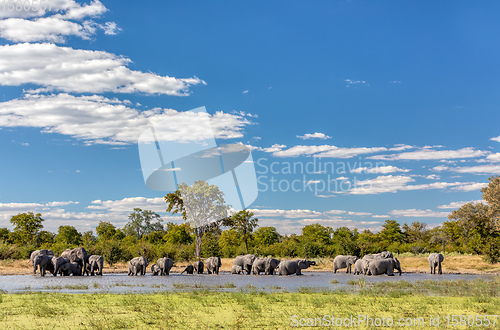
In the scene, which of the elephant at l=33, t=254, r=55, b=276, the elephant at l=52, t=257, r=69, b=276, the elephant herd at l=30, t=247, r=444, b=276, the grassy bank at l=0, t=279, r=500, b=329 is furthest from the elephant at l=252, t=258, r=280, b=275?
the grassy bank at l=0, t=279, r=500, b=329

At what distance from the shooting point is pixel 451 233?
80125mm

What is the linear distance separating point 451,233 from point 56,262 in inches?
2645

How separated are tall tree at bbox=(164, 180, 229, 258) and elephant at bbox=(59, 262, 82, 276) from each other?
25912mm

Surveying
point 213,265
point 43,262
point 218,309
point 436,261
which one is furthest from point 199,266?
point 218,309

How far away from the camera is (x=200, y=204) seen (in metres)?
65.7

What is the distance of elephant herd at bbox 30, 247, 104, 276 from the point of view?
38.2 metres

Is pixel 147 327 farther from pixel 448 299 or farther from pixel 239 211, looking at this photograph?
pixel 239 211

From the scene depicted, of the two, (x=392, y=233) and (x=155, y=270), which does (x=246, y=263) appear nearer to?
(x=155, y=270)

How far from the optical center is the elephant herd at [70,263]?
38.2 metres

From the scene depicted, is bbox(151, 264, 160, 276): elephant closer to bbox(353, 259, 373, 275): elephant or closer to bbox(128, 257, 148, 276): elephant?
bbox(128, 257, 148, 276): elephant

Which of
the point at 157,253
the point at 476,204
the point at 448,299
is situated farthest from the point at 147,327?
the point at 476,204

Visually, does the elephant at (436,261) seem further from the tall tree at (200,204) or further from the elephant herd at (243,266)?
the tall tree at (200,204)

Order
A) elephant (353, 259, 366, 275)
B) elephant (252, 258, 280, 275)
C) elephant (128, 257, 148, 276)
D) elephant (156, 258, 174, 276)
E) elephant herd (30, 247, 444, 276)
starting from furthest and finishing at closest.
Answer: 1. elephant (252, 258, 280, 275)
2. elephant (156, 258, 174, 276)
3. elephant (128, 257, 148, 276)
4. elephant (353, 259, 366, 275)
5. elephant herd (30, 247, 444, 276)

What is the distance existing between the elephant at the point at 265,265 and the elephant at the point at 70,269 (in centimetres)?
1589
